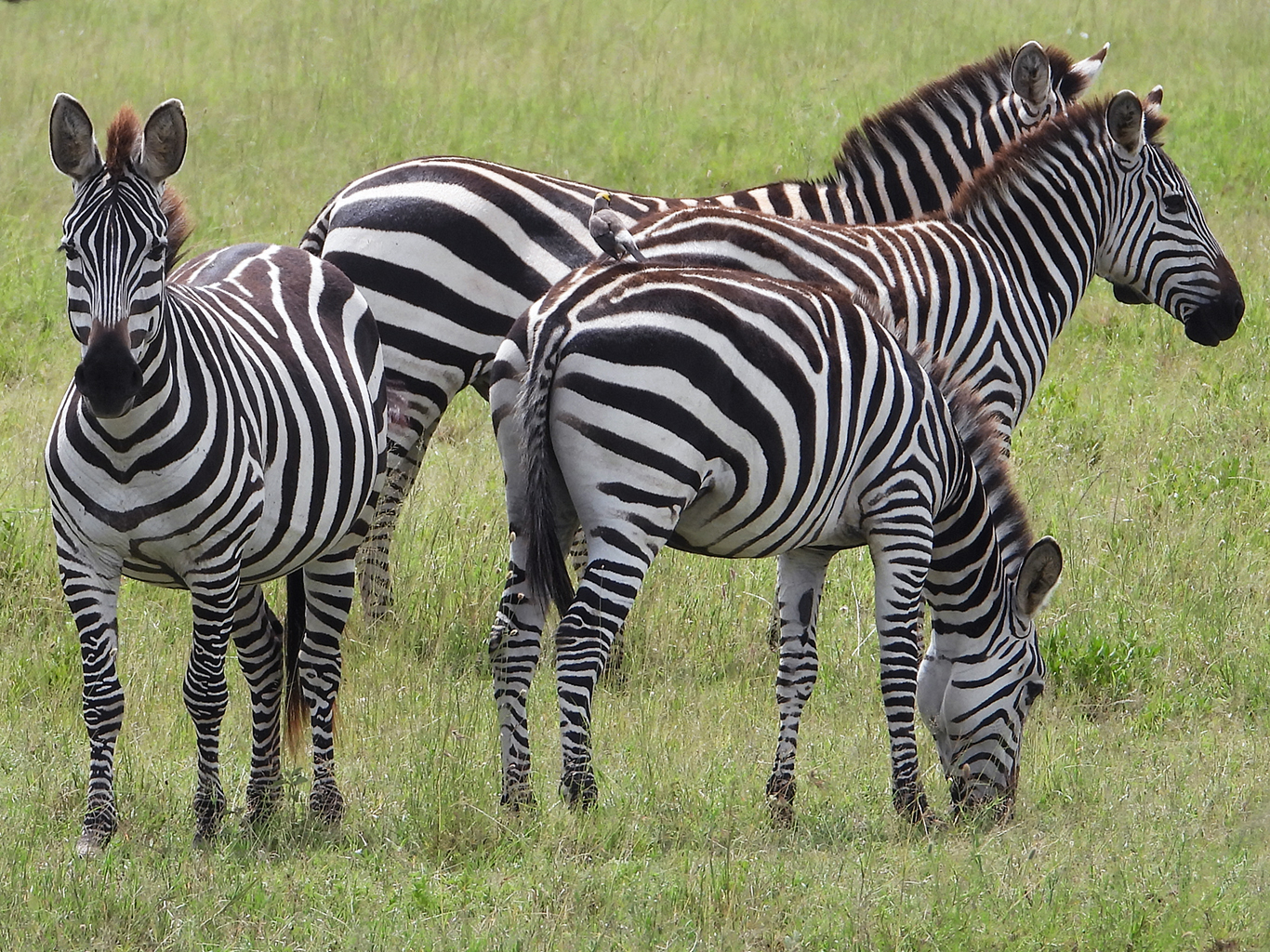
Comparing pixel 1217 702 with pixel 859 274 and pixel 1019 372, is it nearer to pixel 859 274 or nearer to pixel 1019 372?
pixel 1019 372

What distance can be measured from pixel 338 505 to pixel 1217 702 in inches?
163

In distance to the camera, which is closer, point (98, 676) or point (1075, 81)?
point (98, 676)

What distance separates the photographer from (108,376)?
13.7 feet

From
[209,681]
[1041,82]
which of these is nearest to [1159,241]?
[1041,82]

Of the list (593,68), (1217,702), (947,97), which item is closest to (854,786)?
(1217,702)

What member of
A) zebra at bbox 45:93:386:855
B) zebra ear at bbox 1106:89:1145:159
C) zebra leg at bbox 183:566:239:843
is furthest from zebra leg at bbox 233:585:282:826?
zebra ear at bbox 1106:89:1145:159

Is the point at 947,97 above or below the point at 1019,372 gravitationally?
above

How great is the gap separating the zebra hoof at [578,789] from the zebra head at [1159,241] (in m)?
4.31

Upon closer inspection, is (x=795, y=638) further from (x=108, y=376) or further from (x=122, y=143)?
(x=122, y=143)

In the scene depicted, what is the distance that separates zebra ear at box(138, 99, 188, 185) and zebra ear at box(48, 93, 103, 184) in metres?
0.14

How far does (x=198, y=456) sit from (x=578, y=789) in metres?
1.76

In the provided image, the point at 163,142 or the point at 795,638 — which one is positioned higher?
the point at 163,142

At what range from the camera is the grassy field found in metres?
4.45

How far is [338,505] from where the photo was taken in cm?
530
